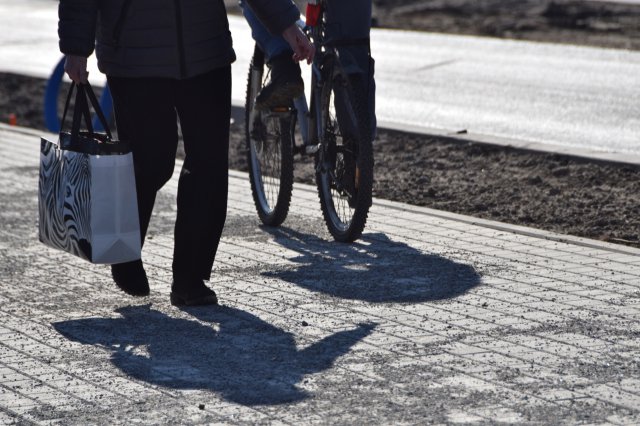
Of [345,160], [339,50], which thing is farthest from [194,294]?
[339,50]

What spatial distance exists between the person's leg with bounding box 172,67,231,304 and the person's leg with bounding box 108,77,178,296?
0.25ft

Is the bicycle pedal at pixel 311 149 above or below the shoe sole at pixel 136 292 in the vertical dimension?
above

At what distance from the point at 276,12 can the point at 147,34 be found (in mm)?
586

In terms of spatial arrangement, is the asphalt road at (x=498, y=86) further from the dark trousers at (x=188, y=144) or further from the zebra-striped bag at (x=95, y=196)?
the zebra-striped bag at (x=95, y=196)

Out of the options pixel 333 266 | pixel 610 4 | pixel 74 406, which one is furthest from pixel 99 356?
pixel 610 4

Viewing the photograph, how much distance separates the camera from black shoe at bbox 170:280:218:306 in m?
6.48

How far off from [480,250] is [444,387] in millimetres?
2379

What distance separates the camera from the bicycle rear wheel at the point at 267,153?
822 cm

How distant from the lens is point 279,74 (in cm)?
766

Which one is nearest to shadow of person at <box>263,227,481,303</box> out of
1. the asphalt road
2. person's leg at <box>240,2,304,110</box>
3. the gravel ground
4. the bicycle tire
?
the bicycle tire

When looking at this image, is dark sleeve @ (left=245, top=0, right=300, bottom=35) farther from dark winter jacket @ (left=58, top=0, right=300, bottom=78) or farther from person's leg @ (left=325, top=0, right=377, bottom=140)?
person's leg @ (left=325, top=0, right=377, bottom=140)

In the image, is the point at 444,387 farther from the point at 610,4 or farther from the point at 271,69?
the point at 610,4

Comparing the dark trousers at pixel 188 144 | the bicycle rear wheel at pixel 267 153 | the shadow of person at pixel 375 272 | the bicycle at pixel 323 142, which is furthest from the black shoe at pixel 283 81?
the dark trousers at pixel 188 144

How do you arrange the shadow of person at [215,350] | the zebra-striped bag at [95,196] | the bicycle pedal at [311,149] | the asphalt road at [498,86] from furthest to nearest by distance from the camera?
the asphalt road at [498,86]
the bicycle pedal at [311,149]
the zebra-striped bag at [95,196]
the shadow of person at [215,350]
